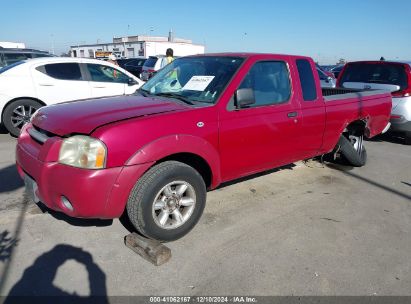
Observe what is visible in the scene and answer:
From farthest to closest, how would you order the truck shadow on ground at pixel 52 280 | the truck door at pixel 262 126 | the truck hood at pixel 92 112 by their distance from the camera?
the truck door at pixel 262 126
the truck hood at pixel 92 112
the truck shadow on ground at pixel 52 280

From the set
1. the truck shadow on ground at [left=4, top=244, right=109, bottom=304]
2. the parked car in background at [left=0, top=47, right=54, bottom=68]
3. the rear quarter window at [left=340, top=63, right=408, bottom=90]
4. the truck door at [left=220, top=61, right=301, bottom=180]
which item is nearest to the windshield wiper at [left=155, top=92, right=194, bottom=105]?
the truck door at [left=220, top=61, right=301, bottom=180]

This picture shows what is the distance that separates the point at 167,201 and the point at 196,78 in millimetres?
1498

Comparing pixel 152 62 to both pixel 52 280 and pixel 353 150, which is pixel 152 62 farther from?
pixel 52 280

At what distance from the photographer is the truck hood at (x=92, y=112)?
2922 mm

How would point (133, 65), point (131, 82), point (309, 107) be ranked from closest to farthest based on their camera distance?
point (309, 107) → point (131, 82) → point (133, 65)

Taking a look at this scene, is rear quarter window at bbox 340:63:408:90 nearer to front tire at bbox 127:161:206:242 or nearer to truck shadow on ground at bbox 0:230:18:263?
front tire at bbox 127:161:206:242

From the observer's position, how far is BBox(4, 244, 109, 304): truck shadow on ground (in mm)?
2525

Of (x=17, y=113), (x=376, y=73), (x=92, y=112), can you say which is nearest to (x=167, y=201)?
(x=92, y=112)

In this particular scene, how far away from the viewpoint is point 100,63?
7.83 m

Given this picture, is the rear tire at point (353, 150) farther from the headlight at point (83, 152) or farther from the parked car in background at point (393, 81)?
the headlight at point (83, 152)

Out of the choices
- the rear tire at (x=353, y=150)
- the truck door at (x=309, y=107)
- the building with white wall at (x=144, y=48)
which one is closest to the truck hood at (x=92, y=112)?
the truck door at (x=309, y=107)

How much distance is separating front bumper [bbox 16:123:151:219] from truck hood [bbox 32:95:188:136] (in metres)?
0.25

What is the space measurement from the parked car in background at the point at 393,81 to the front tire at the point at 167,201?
5638 mm

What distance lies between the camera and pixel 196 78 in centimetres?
391
